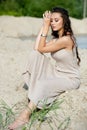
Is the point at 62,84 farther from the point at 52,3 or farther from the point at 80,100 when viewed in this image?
the point at 52,3

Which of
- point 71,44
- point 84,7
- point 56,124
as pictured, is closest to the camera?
point 56,124

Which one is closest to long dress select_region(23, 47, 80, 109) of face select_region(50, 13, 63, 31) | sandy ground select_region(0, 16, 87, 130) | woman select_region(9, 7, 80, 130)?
woman select_region(9, 7, 80, 130)

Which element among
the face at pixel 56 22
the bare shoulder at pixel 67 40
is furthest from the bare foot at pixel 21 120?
the face at pixel 56 22

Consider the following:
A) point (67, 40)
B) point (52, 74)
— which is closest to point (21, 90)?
point (52, 74)

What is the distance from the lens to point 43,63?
629 cm

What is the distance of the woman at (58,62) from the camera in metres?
6.11

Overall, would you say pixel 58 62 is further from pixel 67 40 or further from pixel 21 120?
pixel 21 120

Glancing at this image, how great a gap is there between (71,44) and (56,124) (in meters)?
1.02

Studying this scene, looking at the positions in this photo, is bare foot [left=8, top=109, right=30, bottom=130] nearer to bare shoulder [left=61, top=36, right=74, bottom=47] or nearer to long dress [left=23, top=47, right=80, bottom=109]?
long dress [left=23, top=47, right=80, bottom=109]

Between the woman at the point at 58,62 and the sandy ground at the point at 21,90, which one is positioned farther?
the woman at the point at 58,62

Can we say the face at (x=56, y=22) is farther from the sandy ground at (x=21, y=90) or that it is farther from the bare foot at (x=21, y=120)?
the bare foot at (x=21, y=120)

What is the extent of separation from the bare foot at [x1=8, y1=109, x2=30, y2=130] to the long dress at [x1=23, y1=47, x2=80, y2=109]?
0.29m

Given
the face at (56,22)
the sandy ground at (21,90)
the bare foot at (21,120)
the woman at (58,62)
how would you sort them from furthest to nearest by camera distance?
the face at (56,22)
the woman at (58,62)
the sandy ground at (21,90)
the bare foot at (21,120)

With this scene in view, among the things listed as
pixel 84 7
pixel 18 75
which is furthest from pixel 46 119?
pixel 84 7
